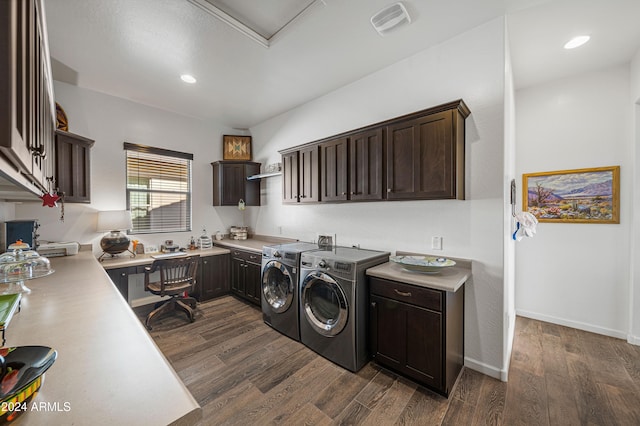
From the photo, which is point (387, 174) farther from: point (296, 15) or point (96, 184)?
point (96, 184)

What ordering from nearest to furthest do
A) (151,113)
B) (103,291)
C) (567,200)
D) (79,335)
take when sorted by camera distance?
(79,335) → (103,291) → (567,200) → (151,113)

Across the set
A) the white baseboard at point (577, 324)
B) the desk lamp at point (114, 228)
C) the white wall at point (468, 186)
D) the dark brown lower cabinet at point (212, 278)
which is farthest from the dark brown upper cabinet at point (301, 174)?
the white baseboard at point (577, 324)

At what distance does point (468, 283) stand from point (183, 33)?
3498mm

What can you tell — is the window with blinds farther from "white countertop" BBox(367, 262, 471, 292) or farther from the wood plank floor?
"white countertop" BBox(367, 262, 471, 292)

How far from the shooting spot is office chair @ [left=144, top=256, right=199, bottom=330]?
3096mm

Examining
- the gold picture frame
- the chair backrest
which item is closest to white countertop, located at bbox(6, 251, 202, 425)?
the chair backrest

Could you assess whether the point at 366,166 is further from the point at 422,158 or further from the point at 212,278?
the point at 212,278

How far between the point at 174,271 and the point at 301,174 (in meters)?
2.15

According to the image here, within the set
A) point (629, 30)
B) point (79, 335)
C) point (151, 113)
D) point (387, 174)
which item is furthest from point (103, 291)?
point (629, 30)

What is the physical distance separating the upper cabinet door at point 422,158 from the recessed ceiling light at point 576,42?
5.18 ft

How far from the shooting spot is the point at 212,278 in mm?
3959

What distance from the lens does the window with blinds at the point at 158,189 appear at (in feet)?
12.5

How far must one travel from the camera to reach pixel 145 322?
321 centimetres

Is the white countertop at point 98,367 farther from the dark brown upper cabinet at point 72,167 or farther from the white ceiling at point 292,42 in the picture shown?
the white ceiling at point 292,42
